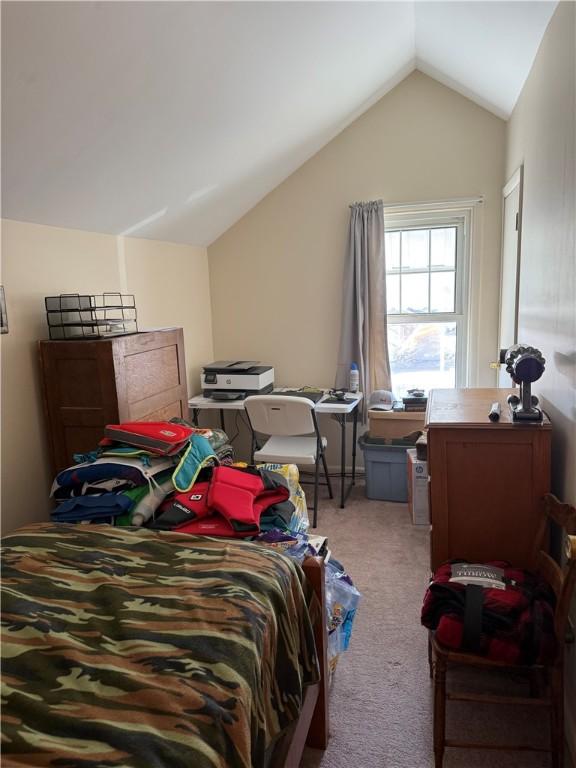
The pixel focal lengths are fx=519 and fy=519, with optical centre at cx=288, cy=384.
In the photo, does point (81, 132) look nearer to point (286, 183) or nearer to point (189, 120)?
point (189, 120)

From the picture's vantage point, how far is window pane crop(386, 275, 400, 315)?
374 cm

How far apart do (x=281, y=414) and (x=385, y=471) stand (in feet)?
2.87

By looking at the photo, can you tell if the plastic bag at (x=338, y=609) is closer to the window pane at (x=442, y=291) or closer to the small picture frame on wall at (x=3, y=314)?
the small picture frame on wall at (x=3, y=314)

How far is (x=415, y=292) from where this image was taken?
373 cm

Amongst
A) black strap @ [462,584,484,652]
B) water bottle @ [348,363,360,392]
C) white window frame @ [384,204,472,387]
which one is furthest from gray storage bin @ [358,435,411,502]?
black strap @ [462,584,484,652]

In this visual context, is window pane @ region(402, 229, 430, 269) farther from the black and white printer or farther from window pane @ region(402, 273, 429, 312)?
the black and white printer

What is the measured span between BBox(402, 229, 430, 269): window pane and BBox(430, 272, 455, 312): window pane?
12 centimetres

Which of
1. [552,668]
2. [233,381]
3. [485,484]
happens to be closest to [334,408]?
[233,381]

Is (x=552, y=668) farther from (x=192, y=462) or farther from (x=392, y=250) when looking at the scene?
(x=392, y=250)

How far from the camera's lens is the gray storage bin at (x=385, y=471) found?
341 centimetres

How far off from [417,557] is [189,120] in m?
2.42

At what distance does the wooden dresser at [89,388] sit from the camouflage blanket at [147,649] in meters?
0.71

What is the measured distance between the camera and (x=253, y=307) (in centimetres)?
397

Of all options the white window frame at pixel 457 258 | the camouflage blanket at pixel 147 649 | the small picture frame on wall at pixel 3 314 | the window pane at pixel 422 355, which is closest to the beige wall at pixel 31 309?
the small picture frame on wall at pixel 3 314
